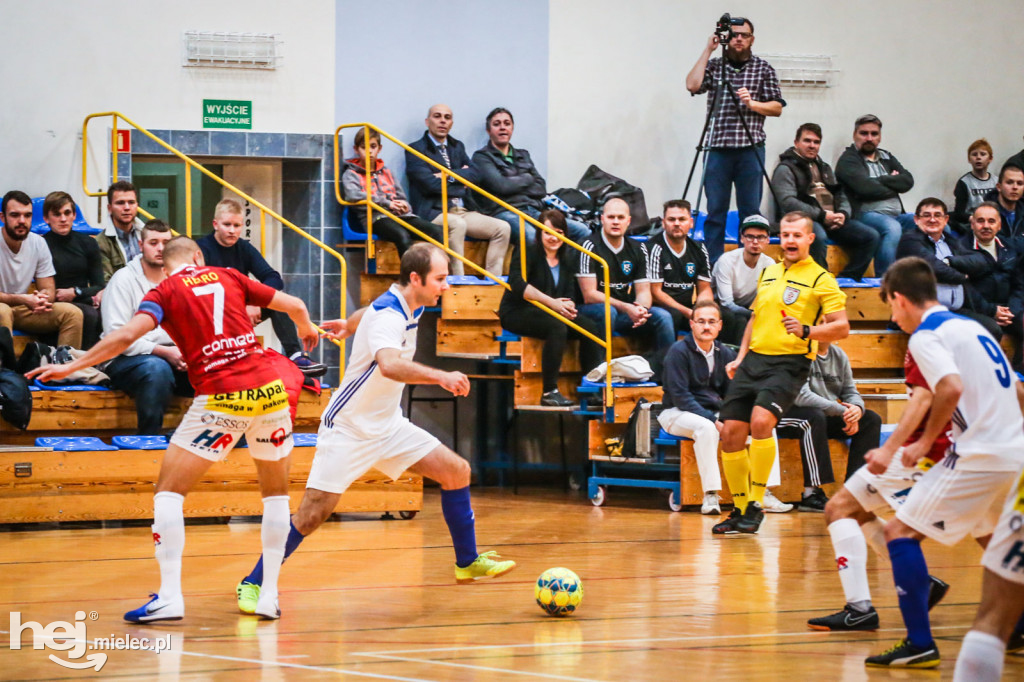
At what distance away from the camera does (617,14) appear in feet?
39.9

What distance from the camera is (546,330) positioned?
9852 millimetres

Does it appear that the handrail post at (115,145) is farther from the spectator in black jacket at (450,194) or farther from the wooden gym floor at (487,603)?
the wooden gym floor at (487,603)

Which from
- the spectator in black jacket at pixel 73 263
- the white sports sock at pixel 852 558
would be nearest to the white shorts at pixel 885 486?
the white sports sock at pixel 852 558

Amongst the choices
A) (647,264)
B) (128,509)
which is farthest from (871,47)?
(128,509)

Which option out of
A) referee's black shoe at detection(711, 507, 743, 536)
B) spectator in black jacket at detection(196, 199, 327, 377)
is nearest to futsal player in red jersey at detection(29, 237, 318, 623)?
referee's black shoe at detection(711, 507, 743, 536)

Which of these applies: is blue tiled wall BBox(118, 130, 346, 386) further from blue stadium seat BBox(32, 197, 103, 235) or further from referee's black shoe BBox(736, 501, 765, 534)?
referee's black shoe BBox(736, 501, 765, 534)

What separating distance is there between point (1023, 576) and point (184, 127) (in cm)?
891

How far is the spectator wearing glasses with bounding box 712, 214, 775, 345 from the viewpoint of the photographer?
1025 cm

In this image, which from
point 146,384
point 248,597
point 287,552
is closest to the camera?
point 248,597

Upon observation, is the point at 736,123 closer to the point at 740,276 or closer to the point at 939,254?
the point at 740,276

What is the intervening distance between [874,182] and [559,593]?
7.77 m

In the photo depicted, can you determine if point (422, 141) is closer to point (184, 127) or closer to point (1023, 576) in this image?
point (184, 127)

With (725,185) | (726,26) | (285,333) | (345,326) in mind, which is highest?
(726,26)

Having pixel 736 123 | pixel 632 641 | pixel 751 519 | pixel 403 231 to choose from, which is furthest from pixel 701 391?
pixel 632 641
